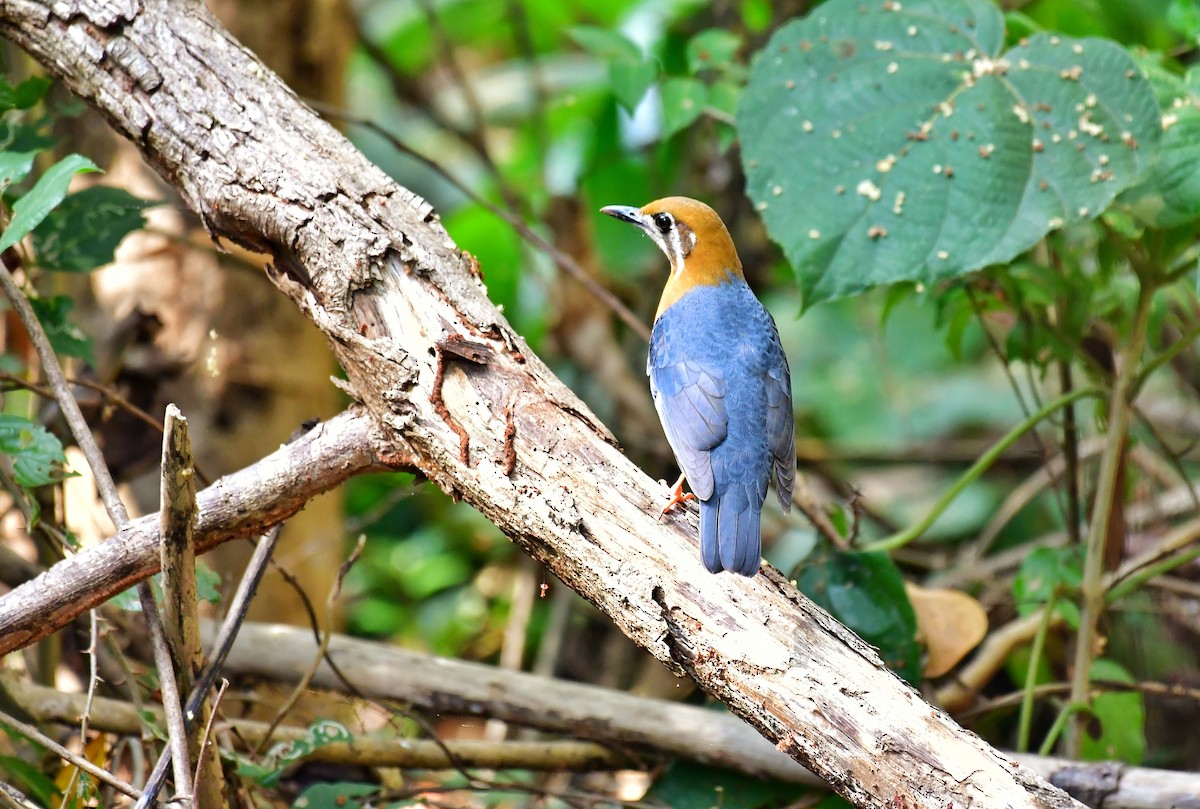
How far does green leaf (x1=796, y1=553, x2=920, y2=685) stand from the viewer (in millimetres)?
3137

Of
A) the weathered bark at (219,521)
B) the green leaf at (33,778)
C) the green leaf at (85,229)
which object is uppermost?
the green leaf at (85,229)

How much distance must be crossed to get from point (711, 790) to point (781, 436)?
104cm

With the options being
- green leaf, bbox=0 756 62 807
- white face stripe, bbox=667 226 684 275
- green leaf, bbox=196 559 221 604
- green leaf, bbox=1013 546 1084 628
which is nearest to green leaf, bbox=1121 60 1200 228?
green leaf, bbox=1013 546 1084 628

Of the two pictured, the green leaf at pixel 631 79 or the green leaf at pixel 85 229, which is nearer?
the green leaf at pixel 85 229

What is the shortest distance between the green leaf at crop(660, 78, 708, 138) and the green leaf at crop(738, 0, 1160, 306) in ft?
0.89

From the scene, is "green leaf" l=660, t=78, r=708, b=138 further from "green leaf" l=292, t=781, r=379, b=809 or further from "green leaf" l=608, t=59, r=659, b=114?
"green leaf" l=292, t=781, r=379, b=809

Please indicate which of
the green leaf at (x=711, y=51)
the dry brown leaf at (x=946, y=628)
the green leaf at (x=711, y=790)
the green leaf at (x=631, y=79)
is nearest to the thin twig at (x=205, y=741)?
the green leaf at (x=711, y=790)

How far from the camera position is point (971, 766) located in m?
1.92

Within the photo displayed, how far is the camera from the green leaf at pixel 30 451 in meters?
2.40

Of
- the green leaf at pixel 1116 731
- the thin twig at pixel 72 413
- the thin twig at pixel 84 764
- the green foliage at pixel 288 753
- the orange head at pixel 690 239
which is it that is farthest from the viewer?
the orange head at pixel 690 239

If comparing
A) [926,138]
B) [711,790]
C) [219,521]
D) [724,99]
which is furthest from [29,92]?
[711,790]

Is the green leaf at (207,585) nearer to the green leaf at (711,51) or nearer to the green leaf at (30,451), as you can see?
the green leaf at (30,451)

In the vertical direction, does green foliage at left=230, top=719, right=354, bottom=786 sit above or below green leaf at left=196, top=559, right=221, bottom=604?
below

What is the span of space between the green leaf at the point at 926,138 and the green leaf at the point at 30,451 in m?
1.87
